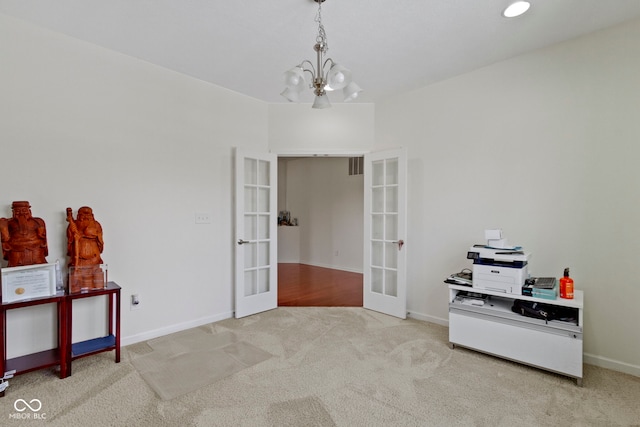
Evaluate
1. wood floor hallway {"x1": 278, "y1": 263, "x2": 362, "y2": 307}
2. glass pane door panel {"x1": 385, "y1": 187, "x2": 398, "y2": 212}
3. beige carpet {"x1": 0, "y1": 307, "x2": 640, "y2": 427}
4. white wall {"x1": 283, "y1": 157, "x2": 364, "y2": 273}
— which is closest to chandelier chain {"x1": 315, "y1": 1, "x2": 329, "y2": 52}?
glass pane door panel {"x1": 385, "y1": 187, "x2": 398, "y2": 212}

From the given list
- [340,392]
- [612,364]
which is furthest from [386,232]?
[612,364]

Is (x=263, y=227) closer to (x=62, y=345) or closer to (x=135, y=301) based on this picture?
(x=135, y=301)

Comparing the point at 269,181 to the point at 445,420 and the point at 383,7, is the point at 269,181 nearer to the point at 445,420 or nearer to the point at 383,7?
the point at 383,7

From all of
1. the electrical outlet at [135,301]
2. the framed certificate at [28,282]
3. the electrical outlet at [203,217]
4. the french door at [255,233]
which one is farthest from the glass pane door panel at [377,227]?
the framed certificate at [28,282]

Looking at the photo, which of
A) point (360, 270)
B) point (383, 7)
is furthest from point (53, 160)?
point (360, 270)

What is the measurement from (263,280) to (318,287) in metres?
1.38

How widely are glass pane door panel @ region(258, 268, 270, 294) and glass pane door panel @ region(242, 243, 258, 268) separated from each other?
15 centimetres

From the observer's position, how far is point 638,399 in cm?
214

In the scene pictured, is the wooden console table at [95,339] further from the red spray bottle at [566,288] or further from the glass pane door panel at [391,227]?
the red spray bottle at [566,288]

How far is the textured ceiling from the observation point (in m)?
2.25

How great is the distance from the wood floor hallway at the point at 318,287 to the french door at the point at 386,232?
18.5 inches

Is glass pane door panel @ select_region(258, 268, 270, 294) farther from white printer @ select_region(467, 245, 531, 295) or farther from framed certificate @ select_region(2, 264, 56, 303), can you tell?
white printer @ select_region(467, 245, 531, 295)

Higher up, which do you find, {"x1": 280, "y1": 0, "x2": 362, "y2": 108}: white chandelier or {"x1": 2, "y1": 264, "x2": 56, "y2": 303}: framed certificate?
{"x1": 280, "y1": 0, "x2": 362, "y2": 108}: white chandelier

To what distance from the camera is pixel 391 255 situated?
13.2ft
